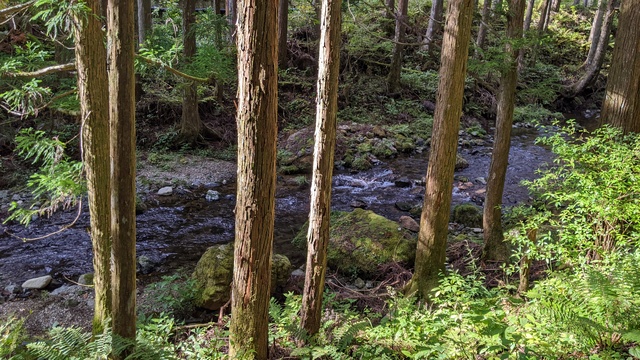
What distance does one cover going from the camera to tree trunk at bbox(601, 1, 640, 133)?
6184 mm

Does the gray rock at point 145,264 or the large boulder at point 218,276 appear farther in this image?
the gray rock at point 145,264

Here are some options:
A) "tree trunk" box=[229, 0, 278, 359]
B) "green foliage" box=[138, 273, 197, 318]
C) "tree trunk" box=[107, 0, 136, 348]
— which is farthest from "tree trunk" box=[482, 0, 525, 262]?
"tree trunk" box=[107, 0, 136, 348]

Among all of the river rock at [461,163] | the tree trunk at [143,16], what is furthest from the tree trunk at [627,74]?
the tree trunk at [143,16]

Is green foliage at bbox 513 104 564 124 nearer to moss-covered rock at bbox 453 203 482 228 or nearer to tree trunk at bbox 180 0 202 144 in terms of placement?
moss-covered rock at bbox 453 203 482 228

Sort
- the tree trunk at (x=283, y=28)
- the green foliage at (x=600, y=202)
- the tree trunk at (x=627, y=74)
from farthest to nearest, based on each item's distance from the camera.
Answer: the tree trunk at (x=283, y=28), the tree trunk at (x=627, y=74), the green foliage at (x=600, y=202)

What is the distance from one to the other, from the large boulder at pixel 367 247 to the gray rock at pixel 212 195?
363 cm

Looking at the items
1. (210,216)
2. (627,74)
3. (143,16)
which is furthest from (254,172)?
(143,16)

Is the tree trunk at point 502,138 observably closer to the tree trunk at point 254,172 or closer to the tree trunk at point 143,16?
the tree trunk at point 254,172

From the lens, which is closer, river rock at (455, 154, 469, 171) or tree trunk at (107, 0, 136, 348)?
tree trunk at (107, 0, 136, 348)

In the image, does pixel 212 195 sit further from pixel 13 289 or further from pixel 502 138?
pixel 502 138

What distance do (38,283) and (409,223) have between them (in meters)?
6.92

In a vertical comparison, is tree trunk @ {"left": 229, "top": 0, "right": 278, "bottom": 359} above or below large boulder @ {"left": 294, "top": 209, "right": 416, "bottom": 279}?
above

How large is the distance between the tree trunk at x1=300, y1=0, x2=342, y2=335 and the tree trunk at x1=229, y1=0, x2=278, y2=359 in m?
0.69

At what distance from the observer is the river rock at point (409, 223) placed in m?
8.95
